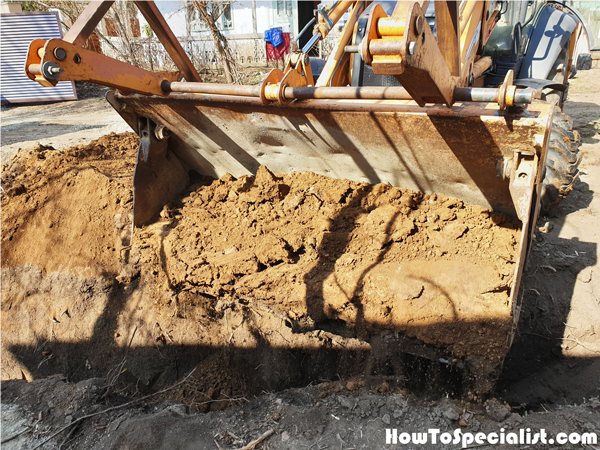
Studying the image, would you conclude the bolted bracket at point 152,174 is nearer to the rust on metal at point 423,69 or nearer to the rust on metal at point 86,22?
the rust on metal at point 86,22

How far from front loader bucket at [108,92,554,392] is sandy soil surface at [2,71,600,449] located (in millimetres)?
40

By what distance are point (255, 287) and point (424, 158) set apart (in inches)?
60.3

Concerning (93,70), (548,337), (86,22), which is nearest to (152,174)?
(93,70)

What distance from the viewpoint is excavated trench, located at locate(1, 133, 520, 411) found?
2672 millimetres

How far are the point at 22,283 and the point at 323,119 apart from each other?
3.15m

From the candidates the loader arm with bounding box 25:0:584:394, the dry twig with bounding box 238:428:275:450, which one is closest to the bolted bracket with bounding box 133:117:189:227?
the loader arm with bounding box 25:0:584:394

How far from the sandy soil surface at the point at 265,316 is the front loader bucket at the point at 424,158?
40 mm

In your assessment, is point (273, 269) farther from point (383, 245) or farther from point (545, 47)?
point (545, 47)

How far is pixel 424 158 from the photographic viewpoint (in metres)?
2.84

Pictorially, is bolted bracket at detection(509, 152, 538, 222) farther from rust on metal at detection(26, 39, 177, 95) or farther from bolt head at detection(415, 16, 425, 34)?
rust on metal at detection(26, 39, 177, 95)

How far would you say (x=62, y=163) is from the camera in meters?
4.38

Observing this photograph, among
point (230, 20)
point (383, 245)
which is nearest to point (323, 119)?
Answer: point (383, 245)

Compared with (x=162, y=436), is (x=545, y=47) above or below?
above

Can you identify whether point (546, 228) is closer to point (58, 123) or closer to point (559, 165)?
point (559, 165)
